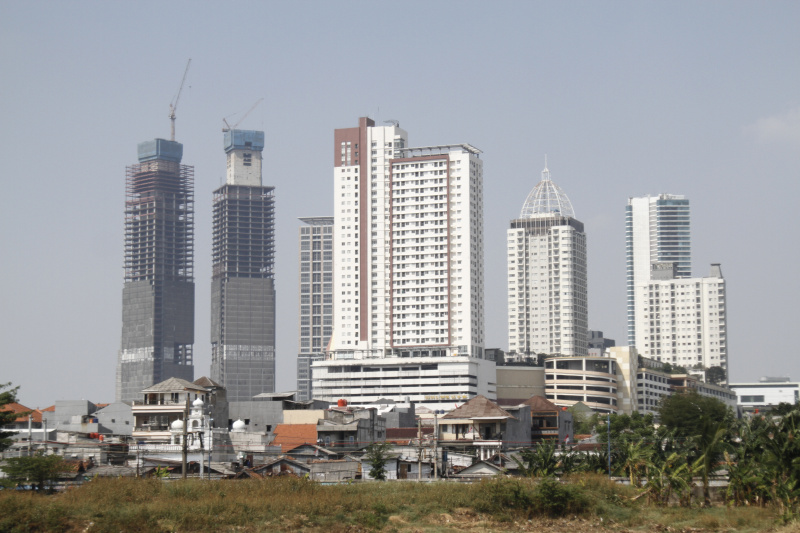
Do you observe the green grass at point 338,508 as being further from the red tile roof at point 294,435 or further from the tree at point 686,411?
the tree at point 686,411

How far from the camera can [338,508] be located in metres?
61.2

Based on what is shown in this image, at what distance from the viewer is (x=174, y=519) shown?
5669 centimetres

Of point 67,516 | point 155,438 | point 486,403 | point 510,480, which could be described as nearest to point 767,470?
point 510,480

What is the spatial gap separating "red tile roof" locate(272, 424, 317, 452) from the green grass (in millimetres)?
56260

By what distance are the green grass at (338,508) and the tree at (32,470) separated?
28.0 ft

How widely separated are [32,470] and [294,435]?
58.6 meters

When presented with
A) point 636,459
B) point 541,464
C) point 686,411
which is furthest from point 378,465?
point 686,411

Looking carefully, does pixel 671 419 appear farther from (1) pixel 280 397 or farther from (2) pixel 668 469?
(2) pixel 668 469

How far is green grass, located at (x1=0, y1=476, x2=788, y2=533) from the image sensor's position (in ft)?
185

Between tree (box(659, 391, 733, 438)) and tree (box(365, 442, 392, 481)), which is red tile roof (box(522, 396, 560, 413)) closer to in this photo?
tree (box(659, 391, 733, 438))

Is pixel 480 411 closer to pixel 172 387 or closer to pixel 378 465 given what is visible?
pixel 172 387

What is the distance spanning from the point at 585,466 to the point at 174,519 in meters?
40.7

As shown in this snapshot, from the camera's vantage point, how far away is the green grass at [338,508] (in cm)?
5647

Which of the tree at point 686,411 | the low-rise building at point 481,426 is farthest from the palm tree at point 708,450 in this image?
the tree at point 686,411
